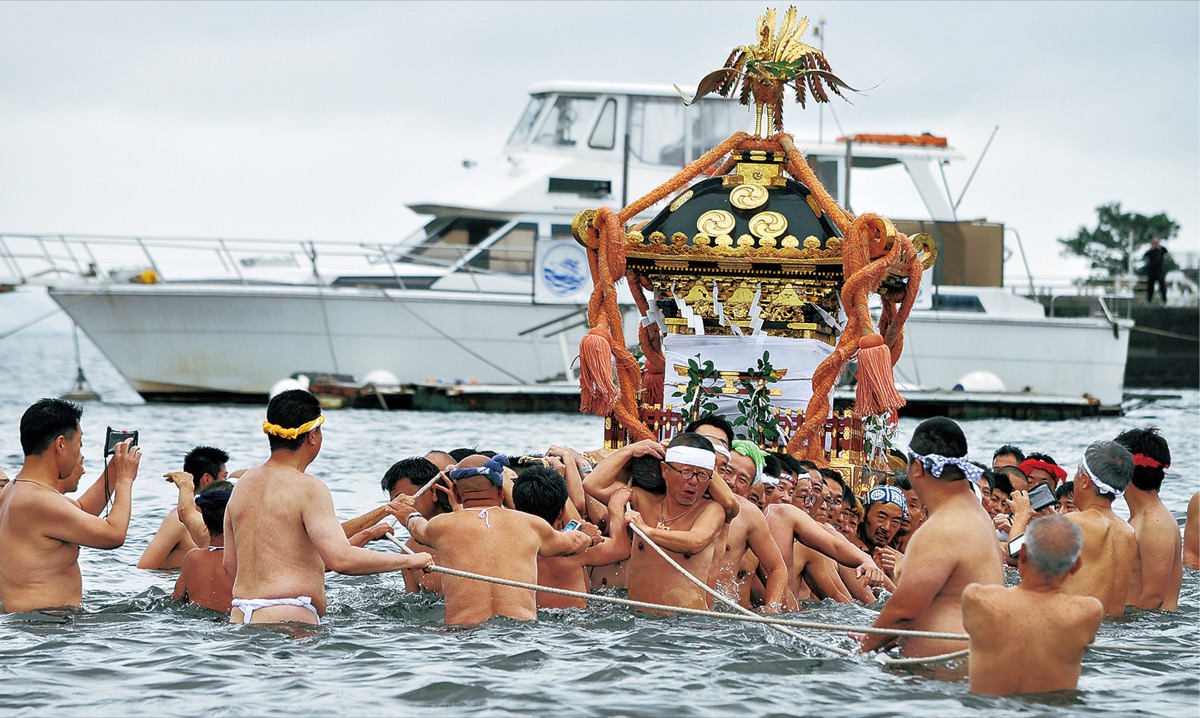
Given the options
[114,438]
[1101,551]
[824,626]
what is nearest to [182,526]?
[114,438]

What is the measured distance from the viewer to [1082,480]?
7898 millimetres

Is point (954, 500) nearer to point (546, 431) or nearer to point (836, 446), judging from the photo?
point (836, 446)

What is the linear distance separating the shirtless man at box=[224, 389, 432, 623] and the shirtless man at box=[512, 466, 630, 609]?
3.01ft

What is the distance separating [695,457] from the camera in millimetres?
7906

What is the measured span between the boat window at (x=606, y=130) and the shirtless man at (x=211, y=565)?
23.5 m

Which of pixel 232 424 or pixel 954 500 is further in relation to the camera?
pixel 232 424

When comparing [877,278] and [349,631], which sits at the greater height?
[877,278]

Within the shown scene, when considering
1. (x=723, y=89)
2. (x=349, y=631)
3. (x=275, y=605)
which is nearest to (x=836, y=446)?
(x=723, y=89)

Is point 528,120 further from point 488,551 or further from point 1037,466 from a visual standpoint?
point 488,551

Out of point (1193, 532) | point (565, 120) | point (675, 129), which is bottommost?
point (1193, 532)

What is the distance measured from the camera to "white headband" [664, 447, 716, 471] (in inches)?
311

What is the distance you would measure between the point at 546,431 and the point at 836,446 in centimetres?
1392

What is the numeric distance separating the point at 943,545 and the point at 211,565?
14.2ft

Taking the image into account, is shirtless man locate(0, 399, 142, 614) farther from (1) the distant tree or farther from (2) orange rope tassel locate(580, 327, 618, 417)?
(1) the distant tree
